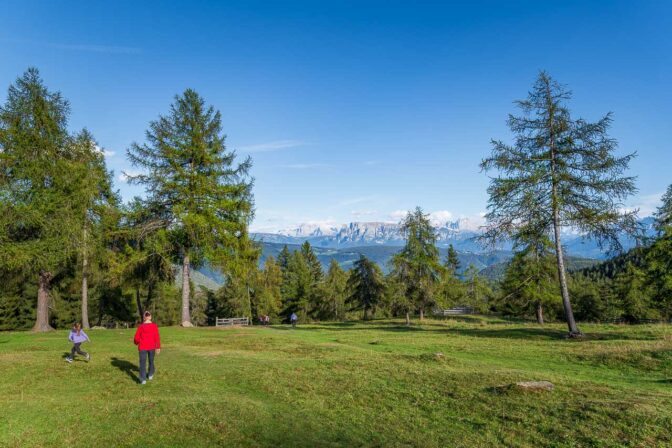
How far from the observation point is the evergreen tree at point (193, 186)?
2781 cm

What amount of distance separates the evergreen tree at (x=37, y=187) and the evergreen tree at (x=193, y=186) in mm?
4565

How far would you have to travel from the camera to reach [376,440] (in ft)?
24.2

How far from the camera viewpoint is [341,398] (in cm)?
1016

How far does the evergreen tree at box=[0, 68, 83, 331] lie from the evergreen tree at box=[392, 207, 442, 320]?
27.0 meters

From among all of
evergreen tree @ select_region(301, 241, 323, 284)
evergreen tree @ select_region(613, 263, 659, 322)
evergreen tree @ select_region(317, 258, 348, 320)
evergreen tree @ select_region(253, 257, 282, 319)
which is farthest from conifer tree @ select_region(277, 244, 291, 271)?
evergreen tree @ select_region(613, 263, 659, 322)

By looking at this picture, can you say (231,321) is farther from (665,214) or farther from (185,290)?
(665,214)

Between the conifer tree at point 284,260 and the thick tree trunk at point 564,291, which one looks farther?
the conifer tree at point 284,260

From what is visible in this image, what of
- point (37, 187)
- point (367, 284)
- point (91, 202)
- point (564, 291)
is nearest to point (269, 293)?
point (367, 284)

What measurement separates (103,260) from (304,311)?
4616 centimetres

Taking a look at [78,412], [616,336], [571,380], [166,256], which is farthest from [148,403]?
[616,336]

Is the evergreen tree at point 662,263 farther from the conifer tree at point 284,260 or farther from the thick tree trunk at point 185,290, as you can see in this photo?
the conifer tree at point 284,260

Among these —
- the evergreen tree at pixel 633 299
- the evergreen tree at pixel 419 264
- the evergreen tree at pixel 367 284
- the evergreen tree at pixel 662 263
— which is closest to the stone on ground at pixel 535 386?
the evergreen tree at pixel 419 264

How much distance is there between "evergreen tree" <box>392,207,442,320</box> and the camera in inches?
1507

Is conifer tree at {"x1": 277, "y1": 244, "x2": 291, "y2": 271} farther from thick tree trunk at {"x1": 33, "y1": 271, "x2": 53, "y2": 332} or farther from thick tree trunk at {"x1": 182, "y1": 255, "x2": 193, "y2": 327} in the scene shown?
thick tree trunk at {"x1": 33, "y1": 271, "x2": 53, "y2": 332}
